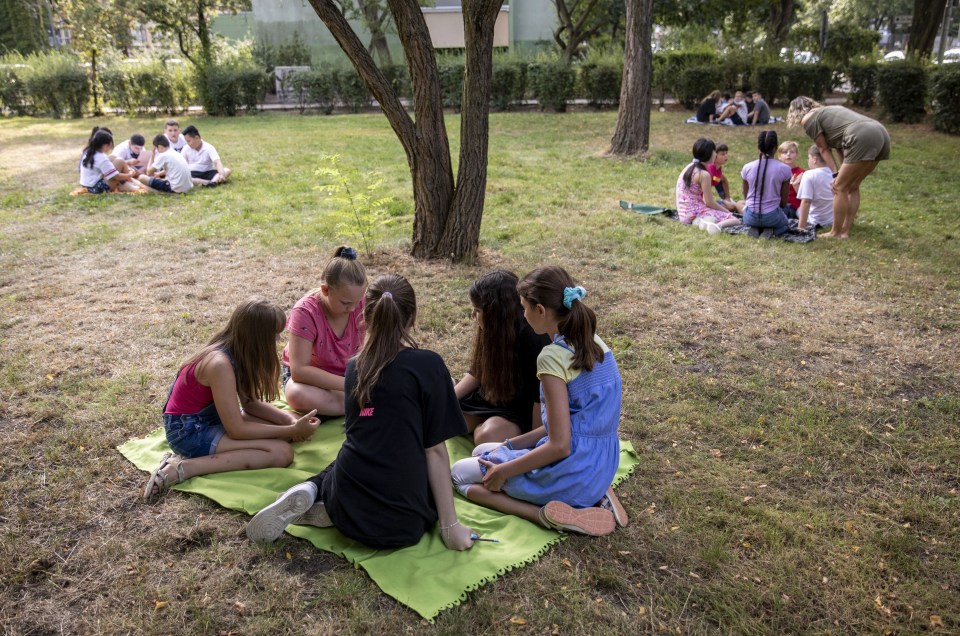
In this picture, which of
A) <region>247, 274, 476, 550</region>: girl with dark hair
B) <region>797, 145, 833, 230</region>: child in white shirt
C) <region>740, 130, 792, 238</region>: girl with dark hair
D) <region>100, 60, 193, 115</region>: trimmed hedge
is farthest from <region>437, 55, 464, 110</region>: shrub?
<region>247, 274, 476, 550</region>: girl with dark hair

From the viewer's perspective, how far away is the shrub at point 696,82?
1867 cm

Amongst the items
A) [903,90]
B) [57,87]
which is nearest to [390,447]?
[903,90]

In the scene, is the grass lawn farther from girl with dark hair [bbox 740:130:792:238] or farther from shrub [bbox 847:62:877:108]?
shrub [bbox 847:62:877:108]

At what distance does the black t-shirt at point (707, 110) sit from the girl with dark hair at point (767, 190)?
9.54 m

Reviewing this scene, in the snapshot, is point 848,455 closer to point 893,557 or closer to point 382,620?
point 893,557

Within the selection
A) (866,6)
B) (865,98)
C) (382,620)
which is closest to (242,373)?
(382,620)

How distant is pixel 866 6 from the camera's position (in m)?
44.2

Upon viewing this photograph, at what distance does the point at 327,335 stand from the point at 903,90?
16.1 metres

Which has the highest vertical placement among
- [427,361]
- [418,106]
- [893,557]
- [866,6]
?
[866,6]

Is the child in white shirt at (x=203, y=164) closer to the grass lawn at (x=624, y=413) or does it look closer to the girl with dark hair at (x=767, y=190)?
the grass lawn at (x=624, y=413)

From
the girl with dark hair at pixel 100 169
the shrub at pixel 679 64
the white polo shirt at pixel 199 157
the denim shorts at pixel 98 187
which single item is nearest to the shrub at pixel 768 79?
the shrub at pixel 679 64

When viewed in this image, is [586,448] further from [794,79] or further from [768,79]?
[794,79]

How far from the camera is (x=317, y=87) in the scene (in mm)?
20500

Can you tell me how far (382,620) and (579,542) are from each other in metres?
0.91
